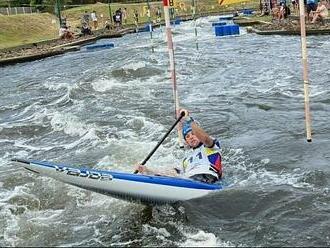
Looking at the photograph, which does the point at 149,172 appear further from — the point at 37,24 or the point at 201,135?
the point at 37,24

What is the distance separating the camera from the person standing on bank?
8797 mm

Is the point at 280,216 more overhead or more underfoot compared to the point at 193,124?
more underfoot

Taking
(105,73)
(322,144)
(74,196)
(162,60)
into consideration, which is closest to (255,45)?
(162,60)

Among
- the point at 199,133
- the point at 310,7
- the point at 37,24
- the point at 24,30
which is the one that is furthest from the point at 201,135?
the point at 37,24

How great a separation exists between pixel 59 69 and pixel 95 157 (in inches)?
658

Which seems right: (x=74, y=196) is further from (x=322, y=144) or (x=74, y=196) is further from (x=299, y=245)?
(x=322, y=144)

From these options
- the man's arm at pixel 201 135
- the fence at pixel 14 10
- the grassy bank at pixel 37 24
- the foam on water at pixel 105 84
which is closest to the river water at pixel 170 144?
the foam on water at pixel 105 84

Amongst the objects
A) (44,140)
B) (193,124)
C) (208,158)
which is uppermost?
(193,124)

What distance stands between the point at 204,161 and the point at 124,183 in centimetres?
146

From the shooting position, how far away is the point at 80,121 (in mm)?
16156

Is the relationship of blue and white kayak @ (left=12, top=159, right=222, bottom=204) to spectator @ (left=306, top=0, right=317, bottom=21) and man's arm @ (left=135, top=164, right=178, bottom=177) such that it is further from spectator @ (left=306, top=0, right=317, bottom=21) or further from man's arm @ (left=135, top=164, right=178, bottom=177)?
spectator @ (left=306, top=0, right=317, bottom=21)

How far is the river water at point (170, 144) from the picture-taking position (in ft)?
27.0

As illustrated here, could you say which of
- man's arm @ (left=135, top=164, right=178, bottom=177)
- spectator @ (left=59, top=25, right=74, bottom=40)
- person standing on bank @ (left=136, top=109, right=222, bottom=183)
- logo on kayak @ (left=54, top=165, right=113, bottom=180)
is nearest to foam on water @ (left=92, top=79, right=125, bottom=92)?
man's arm @ (left=135, top=164, right=178, bottom=177)

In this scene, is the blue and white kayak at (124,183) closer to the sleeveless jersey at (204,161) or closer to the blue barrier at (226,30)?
the sleeveless jersey at (204,161)
